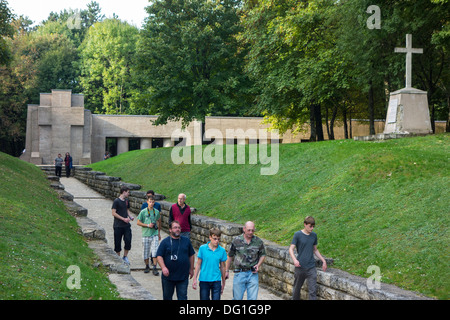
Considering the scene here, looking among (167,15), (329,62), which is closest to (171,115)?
(167,15)

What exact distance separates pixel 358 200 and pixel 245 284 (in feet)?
20.4

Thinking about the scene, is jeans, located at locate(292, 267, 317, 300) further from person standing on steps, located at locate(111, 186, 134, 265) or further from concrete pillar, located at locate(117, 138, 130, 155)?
concrete pillar, located at locate(117, 138, 130, 155)

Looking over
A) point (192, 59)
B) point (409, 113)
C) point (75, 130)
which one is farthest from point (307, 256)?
point (75, 130)

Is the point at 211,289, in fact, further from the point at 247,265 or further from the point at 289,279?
the point at 289,279

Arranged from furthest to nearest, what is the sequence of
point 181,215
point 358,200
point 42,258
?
point 358,200
point 181,215
point 42,258

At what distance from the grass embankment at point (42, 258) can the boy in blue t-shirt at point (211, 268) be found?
140cm

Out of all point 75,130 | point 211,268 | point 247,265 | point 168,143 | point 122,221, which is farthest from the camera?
point 168,143

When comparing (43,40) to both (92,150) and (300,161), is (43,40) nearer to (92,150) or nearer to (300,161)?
(92,150)

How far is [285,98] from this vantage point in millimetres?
33094

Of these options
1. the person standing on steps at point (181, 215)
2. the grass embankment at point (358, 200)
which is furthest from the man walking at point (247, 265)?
the person standing on steps at point (181, 215)

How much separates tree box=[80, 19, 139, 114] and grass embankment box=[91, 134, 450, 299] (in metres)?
40.0

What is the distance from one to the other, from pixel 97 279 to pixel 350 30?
21679 millimetres

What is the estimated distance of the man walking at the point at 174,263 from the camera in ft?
27.7

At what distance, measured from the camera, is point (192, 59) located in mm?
36281
